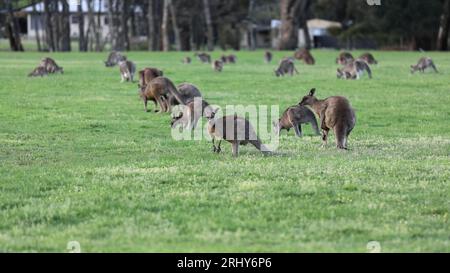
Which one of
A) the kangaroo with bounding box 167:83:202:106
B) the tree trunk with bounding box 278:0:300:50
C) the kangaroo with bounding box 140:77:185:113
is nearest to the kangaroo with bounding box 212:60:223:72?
the kangaroo with bounding box 140:77:185:113

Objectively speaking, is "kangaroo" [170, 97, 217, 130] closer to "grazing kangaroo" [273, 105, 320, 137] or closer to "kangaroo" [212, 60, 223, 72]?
"grazing kangaroo" [273, 105, 320, 137]

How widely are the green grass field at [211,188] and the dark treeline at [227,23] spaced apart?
155 feet

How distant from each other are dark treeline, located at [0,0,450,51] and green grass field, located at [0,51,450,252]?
47172 millimetres

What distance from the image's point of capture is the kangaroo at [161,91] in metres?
17.9

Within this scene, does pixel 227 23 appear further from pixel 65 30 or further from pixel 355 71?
pixel 355 71

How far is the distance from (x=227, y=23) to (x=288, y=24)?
1691 cm

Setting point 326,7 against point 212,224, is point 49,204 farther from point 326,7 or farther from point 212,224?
point 326,7

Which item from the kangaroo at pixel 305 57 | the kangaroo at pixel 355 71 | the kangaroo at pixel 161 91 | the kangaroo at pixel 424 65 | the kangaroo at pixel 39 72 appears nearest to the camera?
the kangaroo at pixel 161 91

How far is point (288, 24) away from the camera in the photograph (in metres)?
63.1

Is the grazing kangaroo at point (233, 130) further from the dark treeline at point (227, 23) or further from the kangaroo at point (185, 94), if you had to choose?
the dark treeline at point (227, 23)

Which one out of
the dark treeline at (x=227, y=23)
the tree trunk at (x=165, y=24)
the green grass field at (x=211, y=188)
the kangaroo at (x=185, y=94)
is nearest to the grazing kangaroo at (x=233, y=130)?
the green grass field at (x=211, y=188)

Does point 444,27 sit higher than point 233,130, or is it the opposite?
point 233,130

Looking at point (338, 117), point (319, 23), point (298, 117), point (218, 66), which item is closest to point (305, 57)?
point (218, 66)
